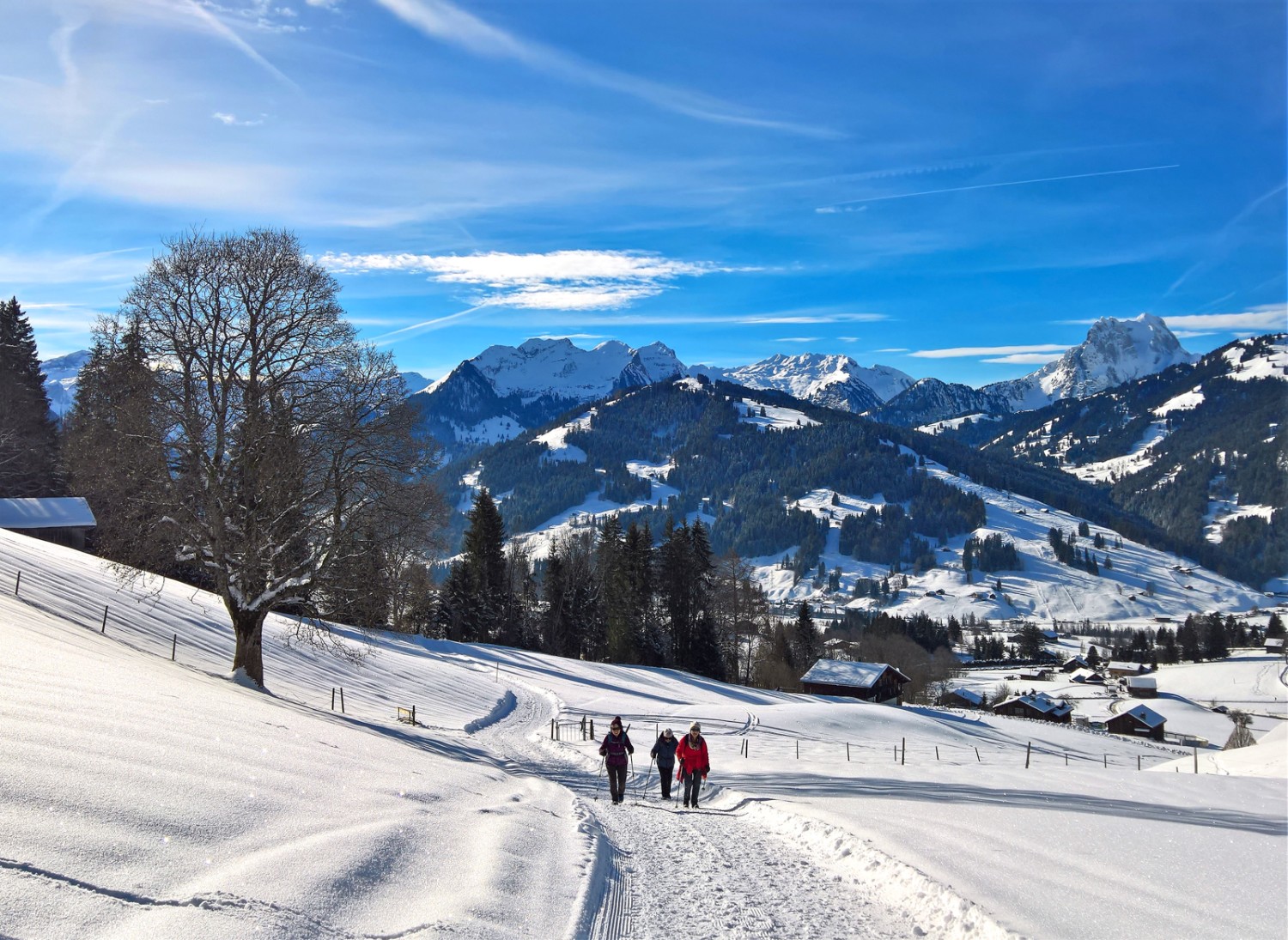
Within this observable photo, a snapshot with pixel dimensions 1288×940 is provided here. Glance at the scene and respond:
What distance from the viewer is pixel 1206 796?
1847cm

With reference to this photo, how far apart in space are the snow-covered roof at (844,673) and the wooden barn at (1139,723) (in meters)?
30.4

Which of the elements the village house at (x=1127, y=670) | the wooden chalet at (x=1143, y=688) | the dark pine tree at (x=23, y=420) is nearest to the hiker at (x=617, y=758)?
the dark pine tree at (x=23, y=420)

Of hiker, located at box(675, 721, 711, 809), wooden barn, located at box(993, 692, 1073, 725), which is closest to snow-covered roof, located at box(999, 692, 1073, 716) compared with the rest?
wooden barn, located at box(993, 692, 1073, 725)

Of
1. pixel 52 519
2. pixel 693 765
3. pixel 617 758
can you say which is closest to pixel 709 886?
pixel 693 765

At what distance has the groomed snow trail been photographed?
25.1 ft

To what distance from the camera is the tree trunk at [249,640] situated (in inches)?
736

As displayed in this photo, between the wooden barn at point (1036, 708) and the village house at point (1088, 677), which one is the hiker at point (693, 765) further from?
the village house at point (1088, 677)

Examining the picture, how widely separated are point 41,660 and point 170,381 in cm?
791

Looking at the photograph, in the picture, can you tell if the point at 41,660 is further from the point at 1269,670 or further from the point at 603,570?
the point at 1269,670

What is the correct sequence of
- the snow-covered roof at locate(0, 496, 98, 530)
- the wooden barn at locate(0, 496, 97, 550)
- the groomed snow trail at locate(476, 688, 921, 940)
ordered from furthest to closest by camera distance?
1. the wooden barn at locate(0, 496, 97, 550)
2. the snow-covered roof at locate(0, 496, 98, 530)
3. the groomed snow trail at locate(476, 688, 921, 940)

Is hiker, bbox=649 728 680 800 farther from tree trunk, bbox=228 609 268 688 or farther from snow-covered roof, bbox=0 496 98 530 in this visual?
snow-covered roof, bbox=0 496 98 530

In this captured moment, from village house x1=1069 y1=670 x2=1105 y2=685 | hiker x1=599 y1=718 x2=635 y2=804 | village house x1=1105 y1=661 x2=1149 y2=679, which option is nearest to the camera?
hiker x1=599 y1=718 x2=635 y2=804

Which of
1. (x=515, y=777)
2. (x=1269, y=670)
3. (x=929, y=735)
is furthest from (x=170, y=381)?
(x=1269, y=670)

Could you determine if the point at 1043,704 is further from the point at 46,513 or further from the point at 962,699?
the point at 46,513
